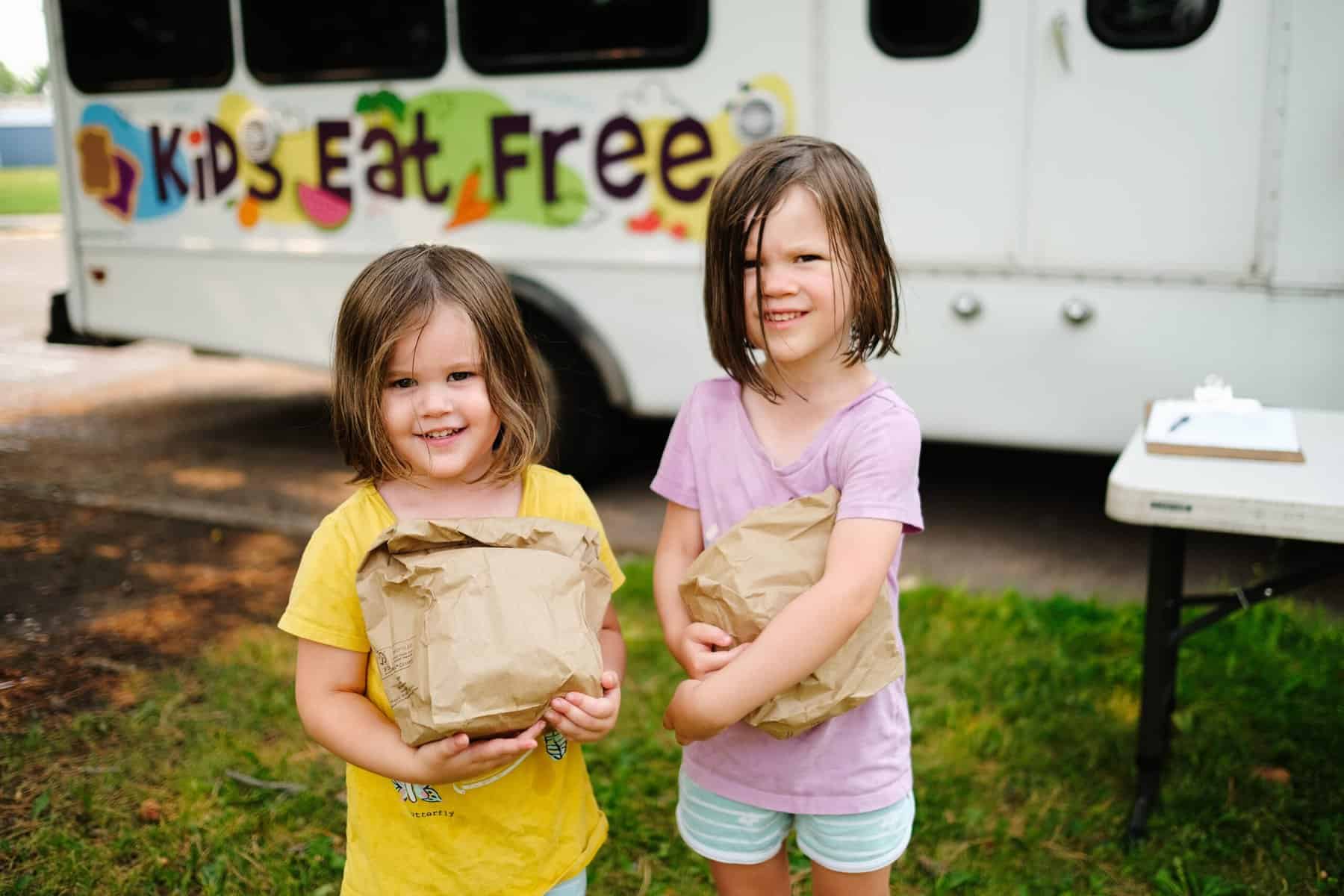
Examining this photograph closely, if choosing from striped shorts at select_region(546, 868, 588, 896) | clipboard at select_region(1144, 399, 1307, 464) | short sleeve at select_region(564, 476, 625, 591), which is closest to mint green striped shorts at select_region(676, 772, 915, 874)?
striped shorts at select_region(546, 868, 588, 896)

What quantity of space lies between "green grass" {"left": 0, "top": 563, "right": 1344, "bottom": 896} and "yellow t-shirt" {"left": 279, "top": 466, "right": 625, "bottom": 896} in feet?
3.24

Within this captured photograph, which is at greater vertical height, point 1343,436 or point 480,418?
point 480,418

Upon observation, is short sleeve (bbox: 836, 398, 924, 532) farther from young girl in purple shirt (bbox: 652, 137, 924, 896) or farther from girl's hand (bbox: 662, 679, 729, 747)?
girl's hand (bbox: 662, 679, 729, 747)

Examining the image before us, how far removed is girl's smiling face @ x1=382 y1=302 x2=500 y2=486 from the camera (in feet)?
5.17

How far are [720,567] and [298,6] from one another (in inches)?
176

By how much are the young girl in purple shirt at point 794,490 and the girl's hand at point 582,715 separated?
16 centimetres

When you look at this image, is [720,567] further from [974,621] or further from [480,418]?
[974,621]

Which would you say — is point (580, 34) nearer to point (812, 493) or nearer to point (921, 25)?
point (921, 25)

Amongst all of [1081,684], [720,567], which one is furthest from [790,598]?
[1081,684]

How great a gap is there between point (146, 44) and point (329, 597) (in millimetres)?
4916

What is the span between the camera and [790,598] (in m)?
Answer: 1.59

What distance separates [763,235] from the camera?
165 cm

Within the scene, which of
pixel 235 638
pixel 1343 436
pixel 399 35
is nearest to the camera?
pixel 1343 436

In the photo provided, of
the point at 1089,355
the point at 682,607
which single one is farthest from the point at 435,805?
the point at 1089,355
